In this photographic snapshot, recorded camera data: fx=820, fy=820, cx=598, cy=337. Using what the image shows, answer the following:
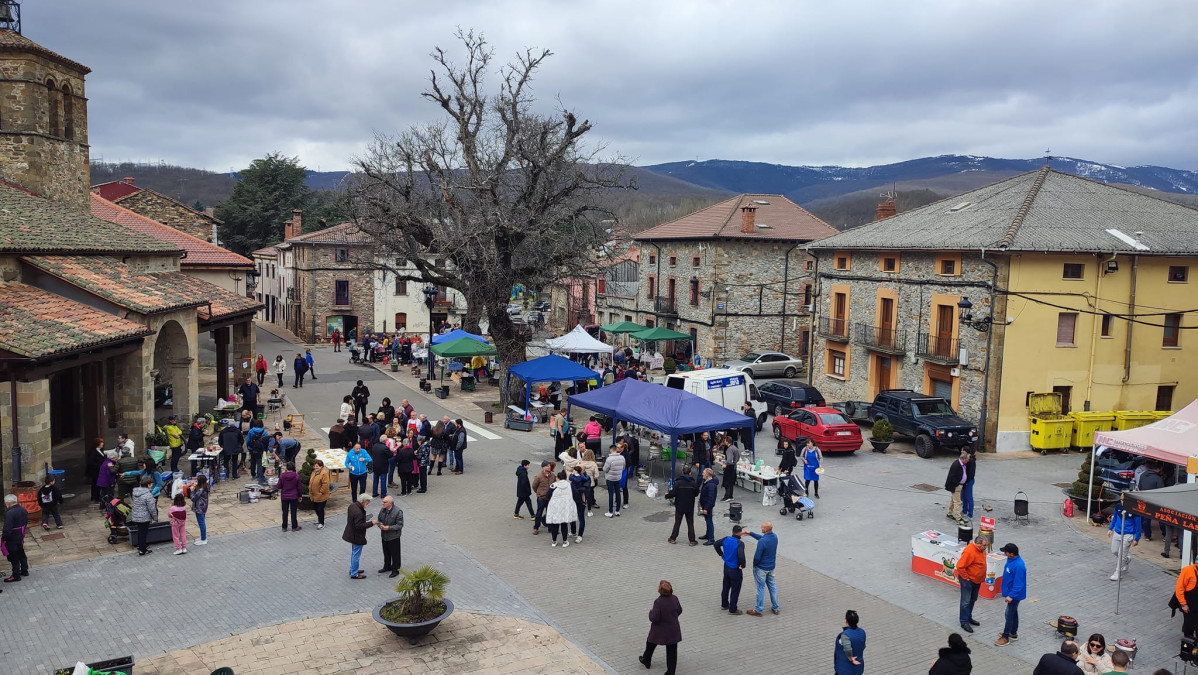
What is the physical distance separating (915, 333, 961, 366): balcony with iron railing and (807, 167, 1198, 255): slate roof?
9.18ft

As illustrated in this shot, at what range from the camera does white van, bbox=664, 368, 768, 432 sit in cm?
2430

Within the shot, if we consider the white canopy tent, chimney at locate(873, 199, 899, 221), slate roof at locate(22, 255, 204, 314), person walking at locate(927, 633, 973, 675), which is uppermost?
chimney at locate(873, 199, 899, 221)

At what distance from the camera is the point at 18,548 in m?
12.1

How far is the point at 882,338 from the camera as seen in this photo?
92.1 feet

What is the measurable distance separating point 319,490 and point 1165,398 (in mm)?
24800

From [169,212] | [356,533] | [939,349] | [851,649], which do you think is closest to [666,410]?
[356,533]

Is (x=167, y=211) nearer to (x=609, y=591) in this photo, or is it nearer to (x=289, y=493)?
(x=289, y=493)

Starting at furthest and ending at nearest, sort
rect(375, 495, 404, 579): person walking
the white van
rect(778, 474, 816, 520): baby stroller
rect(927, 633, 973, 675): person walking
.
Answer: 1. the white van
2. rect(778, 474, 816, 520): baby stroller
3. rect(375, 495, 404, 579): person walking
4. rect(927, 633, 973, 675): person walking

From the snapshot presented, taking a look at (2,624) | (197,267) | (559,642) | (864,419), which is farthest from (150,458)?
(864,419)

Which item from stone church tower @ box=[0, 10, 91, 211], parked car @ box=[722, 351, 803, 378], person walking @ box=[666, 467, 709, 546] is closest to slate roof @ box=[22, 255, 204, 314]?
stone church tower @ box=[0, 10, 91, 211]

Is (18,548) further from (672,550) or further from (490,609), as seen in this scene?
(672,550)

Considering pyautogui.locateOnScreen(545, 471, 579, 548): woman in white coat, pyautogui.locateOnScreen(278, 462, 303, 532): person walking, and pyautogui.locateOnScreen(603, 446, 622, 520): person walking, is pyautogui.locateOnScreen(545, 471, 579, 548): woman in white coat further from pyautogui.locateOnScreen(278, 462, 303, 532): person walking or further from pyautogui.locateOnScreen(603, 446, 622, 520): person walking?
pyautogui.locateOnScreen(278, 462, 303, 532): person walking

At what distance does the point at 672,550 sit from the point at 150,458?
1117cm

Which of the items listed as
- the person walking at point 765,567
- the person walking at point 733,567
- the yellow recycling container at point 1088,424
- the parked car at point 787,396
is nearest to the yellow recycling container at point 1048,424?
the yellow recycling container at point 1088,424
